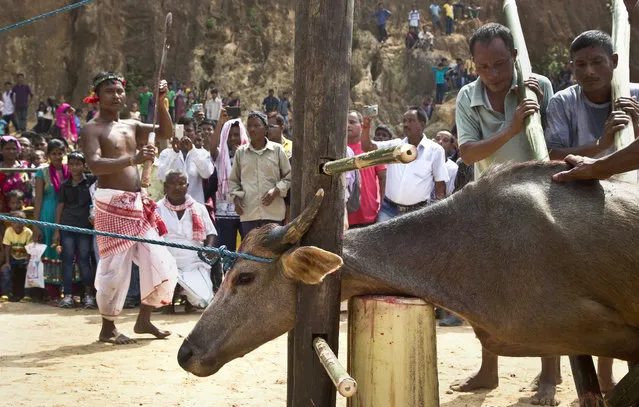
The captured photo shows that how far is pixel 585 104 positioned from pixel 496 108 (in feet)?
1.89

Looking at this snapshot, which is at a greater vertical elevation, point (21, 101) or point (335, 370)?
point (21, 101)

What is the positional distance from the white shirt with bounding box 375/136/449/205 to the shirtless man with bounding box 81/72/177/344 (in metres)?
2.80

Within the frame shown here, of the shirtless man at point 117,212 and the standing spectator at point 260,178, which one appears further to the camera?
the standing spectator at point 260,178

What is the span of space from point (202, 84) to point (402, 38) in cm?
1030

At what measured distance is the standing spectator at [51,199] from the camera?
11.2 m

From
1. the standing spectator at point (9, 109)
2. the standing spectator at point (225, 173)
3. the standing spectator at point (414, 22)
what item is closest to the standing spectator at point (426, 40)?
the standing spectator at point (414, 22)

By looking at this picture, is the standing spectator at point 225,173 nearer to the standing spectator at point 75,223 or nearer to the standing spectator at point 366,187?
the standing spectator at point 366,187

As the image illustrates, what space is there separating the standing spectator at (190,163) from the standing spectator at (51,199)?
4.35 feet

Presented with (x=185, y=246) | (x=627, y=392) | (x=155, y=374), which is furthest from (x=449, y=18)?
(x=627, y=392)

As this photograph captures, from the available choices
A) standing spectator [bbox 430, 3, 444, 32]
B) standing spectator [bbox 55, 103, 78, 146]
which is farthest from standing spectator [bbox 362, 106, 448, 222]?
standing spectator [bbox 430, 3, 444, 32]

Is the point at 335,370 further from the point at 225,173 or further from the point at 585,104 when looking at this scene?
the point at 225,173

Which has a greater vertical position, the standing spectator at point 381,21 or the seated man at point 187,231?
the standing spectator at point 381,21

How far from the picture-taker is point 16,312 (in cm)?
1031

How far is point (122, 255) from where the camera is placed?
7.78 m
